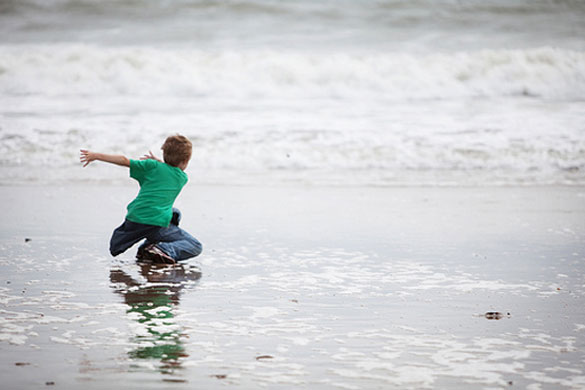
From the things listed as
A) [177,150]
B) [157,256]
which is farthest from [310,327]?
[177,150]

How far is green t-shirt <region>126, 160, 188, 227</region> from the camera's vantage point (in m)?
4.56

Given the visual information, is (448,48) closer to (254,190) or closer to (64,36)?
(64,36)

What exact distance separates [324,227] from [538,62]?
14.9 m

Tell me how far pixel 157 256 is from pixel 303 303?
129cm

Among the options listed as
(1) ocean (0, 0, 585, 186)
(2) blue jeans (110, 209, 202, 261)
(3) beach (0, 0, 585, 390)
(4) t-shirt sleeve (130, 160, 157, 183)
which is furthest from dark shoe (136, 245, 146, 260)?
(1) ocean (0, 0, 585, 186)

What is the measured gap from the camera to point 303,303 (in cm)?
356

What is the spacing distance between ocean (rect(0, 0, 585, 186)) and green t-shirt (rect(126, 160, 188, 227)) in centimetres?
423

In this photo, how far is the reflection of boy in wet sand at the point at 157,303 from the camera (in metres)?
2.73

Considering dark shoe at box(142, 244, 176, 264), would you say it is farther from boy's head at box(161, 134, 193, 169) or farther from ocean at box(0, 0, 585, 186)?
ocean at box(0, 0, 585, 186)

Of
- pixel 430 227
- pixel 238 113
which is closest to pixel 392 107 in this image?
pixel 238 113

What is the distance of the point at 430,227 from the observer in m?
6.04

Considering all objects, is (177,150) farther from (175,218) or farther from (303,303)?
(303,303)

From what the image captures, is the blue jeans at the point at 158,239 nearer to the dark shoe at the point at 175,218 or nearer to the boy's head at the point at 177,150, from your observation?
the dark shoe at the point at 175,218

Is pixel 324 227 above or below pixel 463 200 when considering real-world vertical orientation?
below
